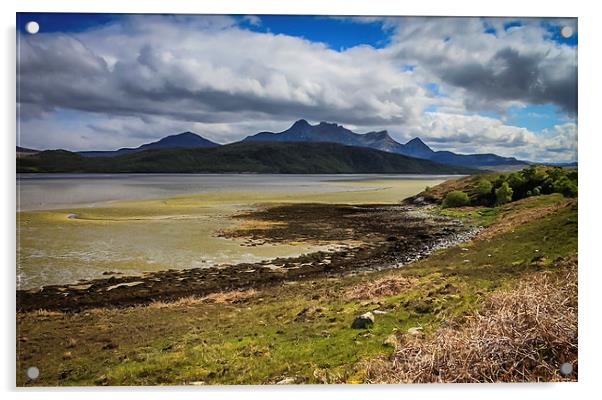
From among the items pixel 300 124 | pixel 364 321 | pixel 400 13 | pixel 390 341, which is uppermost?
pixel 400 13

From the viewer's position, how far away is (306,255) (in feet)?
19.6

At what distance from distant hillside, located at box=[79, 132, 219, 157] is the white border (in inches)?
40.6

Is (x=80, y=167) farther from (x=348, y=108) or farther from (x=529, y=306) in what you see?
(x=529, y=306)

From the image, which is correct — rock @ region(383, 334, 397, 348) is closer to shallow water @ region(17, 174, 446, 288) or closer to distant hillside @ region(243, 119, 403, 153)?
shallow water @ region(17, 174, 446, 288)

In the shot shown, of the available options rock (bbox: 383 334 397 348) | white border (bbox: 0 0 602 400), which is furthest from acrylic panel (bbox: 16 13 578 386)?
white border (bbox: 0 0 602 400)

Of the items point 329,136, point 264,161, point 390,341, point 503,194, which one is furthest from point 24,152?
point 503,194

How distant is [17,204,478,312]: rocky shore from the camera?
18.0 ft

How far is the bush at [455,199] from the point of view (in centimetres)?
634

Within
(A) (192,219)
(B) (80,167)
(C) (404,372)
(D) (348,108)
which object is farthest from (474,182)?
(B) (80,167)

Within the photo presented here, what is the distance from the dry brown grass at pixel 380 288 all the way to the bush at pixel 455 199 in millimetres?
1316

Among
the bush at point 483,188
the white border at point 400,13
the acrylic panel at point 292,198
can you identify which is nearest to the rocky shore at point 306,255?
the acrylic panel at point 292,198

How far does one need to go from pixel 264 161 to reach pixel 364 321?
2428 millimetres

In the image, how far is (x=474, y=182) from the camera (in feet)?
20.4

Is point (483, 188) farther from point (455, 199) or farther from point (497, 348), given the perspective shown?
point (497, 348)
